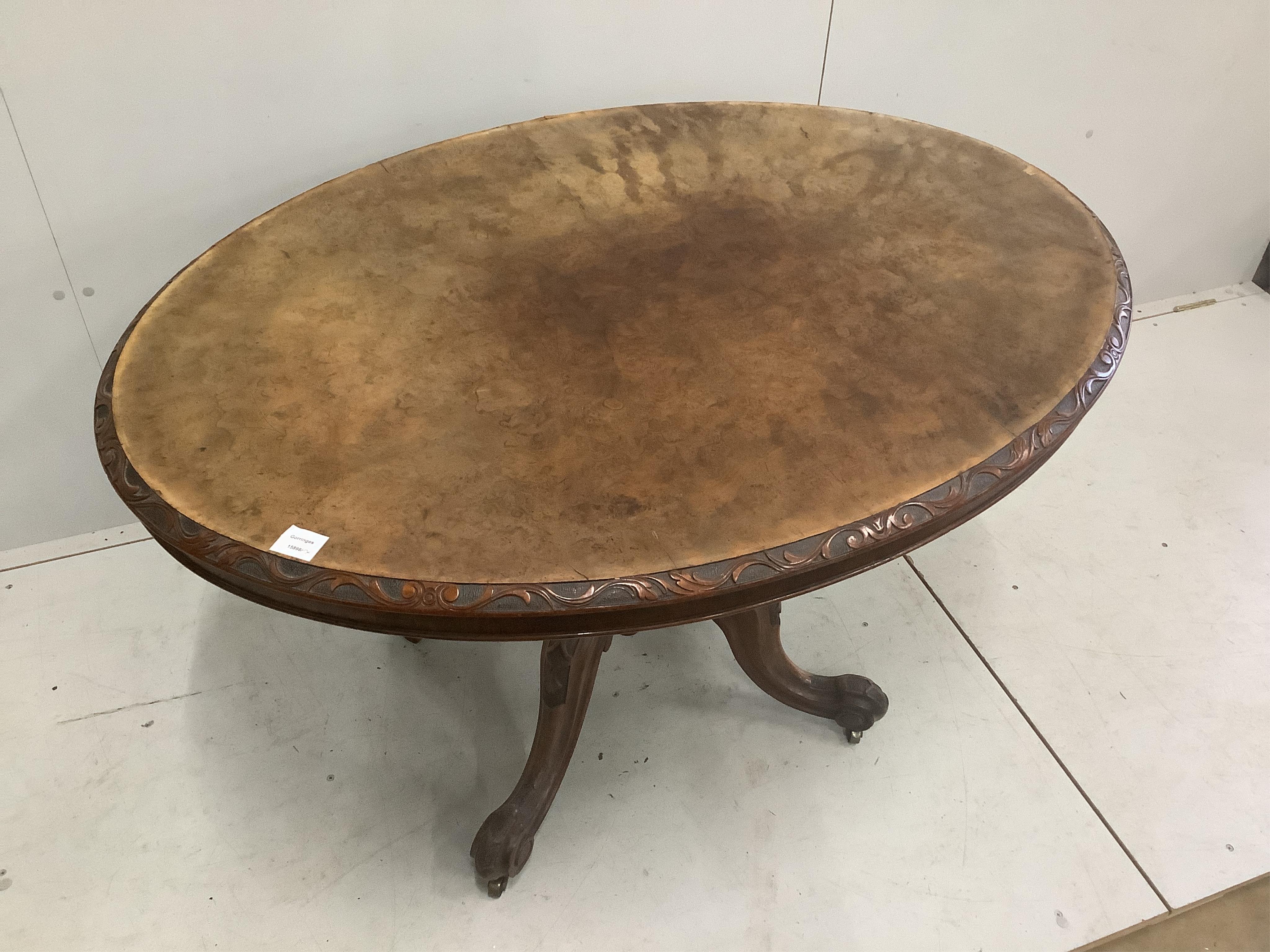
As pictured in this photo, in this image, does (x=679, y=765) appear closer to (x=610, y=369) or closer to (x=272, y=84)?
(x=610, y=369)

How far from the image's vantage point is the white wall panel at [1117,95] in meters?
1.78

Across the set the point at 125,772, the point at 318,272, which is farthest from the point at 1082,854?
the point at 125,772

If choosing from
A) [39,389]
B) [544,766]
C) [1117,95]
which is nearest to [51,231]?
Answer: [39,389]

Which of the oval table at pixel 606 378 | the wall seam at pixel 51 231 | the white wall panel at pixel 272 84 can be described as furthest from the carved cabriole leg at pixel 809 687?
the wall seam at pixel 51 231

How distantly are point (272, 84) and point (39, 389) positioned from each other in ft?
2.27

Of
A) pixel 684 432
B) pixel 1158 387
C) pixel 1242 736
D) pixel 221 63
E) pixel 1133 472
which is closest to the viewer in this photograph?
pixel 684 432

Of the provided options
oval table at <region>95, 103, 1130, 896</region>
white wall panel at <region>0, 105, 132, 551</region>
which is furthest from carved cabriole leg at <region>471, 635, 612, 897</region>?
white wall panel at <region>0, 105, 132, 551</region>

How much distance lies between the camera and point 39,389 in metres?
1.66

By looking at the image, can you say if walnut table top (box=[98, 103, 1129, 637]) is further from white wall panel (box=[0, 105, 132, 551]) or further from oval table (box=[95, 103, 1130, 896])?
white wall panel (box=[0, 105, 132, 551])

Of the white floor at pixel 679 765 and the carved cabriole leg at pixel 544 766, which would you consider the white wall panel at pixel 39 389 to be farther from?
the carved cabriole leg at pixel 544 766

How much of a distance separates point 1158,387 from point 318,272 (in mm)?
1871

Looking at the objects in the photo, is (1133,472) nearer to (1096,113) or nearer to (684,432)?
(1096,113)

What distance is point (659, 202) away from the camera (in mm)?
1323

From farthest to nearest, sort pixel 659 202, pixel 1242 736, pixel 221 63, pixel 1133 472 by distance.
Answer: pixel 1133 472 < pixel 1242 736 < pixel 221 63 < pixel 659 202
